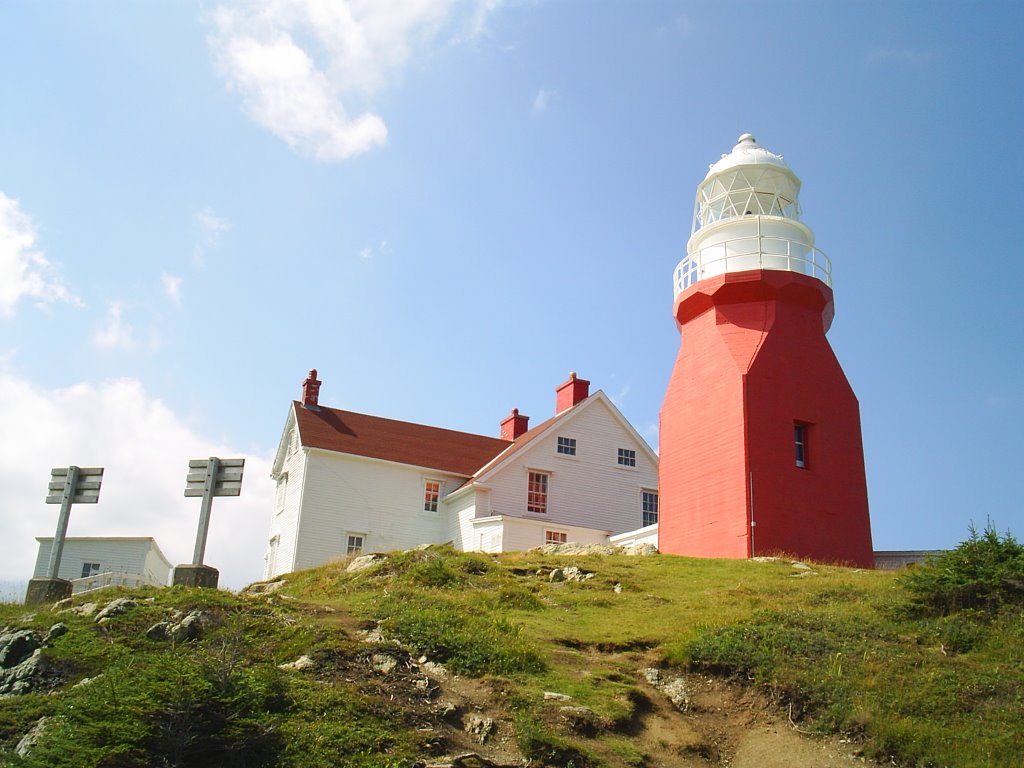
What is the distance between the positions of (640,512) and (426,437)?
861 cm

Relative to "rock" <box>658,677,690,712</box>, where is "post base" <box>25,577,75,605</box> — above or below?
above

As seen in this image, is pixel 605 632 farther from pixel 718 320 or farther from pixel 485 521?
pixel 485 521

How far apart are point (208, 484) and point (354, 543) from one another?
575 inches

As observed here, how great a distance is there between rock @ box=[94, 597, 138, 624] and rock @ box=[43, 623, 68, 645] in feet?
1.41

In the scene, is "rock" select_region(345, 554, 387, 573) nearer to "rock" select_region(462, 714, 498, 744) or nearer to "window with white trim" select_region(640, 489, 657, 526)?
"rock" select_region(462, 714, 498, 744)

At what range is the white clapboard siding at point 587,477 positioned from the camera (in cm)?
3150

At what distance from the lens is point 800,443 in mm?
23156

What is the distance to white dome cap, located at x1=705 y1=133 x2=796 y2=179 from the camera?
2497 cm

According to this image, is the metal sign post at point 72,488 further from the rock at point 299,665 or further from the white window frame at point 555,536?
the white window frame at point 555,536

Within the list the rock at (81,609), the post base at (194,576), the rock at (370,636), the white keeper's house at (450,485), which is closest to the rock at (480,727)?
the rock at (370,636)

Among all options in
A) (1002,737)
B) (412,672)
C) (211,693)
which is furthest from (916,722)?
(211,693)

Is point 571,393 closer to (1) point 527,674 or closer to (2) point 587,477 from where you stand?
(2) point 587,477

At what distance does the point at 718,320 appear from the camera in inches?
947

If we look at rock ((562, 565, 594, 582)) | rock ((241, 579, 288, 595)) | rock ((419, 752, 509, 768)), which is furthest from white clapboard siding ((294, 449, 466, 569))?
rock ((419, 752, 509, 768))
